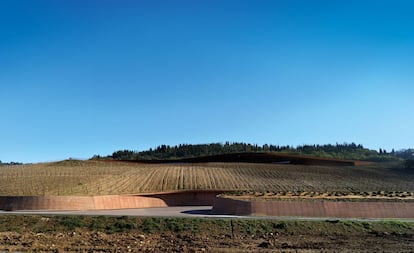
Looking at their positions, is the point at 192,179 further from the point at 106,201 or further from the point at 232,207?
the point at 232,207

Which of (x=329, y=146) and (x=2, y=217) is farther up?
(x=329, y=146)

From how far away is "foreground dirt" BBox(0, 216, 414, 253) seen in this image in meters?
21.4

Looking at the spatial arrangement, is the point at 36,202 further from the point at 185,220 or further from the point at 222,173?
the point at 222,173

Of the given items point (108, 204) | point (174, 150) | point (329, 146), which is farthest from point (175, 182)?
point (329, 146)

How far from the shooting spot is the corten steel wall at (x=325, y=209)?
107ft

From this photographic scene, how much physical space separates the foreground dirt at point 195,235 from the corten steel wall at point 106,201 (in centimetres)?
788

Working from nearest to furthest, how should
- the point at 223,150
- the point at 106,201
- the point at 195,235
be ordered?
the point at 195,235
the point at 106,201
the point at 223,150

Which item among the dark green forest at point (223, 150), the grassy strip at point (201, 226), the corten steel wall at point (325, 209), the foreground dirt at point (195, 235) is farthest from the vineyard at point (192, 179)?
the dark green forest at point (223, 150)

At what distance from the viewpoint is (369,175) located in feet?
225

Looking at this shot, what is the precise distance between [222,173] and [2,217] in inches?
1564

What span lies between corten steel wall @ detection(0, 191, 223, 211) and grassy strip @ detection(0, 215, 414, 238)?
8870 mm

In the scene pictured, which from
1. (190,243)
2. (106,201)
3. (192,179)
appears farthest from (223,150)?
(190,243)

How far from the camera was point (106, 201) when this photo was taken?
136 feet

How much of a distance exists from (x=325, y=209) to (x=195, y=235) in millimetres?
11749
